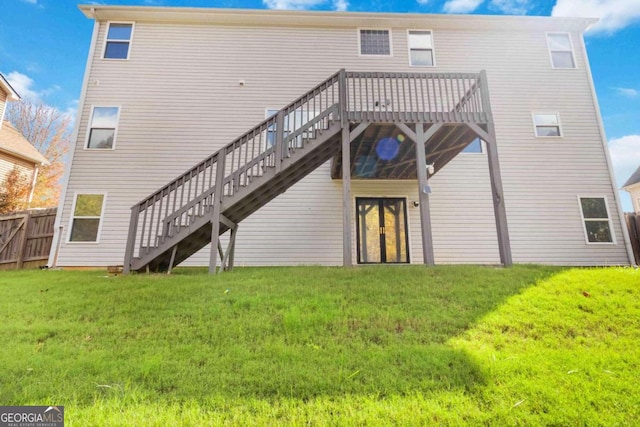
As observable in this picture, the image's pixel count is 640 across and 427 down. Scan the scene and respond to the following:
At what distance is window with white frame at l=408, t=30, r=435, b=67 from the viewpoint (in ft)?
32.5

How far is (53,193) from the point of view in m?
17.1

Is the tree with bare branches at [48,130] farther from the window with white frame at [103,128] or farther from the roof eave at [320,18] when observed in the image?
the roof eave at [320,18]

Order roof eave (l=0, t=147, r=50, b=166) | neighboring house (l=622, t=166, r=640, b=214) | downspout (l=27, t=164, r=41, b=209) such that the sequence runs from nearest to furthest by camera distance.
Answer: roof eave (l=0, t=147, r=50, b=166) < downspout (l=27, t=164, r=41, b=209) < neighboring house (l=622, t=166, r=640, b=214)

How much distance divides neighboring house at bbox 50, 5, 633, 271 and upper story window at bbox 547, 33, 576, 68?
5cm

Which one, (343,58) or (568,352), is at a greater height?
(343,58)

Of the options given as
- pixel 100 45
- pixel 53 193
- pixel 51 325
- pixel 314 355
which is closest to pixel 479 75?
pixel 314 355

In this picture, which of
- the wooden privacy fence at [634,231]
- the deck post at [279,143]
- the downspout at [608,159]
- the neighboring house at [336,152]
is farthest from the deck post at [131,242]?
the wooden privacy fence at [634,231]

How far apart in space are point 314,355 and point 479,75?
6754 mm

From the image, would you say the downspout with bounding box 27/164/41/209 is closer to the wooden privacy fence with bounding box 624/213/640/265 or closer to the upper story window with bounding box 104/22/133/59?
the upper story window with bounding box 104/22/133/59

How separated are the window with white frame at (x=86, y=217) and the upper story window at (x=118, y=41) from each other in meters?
4.66

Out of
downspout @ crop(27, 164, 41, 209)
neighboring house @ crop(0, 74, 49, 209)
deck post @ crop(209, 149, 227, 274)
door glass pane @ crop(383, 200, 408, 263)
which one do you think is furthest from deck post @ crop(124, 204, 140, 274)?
downspout @ crop(27, 164, 41, 209)

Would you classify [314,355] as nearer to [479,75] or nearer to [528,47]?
[479,75]

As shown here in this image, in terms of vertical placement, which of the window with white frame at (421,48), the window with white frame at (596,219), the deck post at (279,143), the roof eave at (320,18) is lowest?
the window with white frame at (596,219)

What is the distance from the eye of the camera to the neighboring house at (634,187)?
18.2 m
